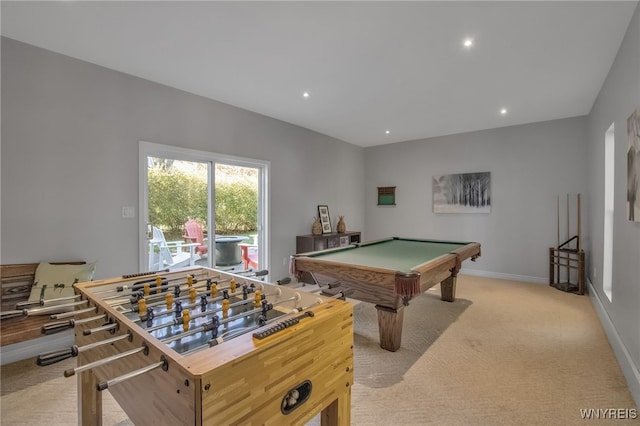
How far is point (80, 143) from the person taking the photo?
2639mm

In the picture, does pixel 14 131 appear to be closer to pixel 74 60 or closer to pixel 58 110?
pixel 58 110

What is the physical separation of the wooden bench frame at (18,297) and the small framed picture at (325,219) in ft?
11.3

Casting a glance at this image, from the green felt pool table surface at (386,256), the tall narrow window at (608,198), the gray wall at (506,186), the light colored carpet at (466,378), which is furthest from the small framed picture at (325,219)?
→ the tall narrow window at (608,198)

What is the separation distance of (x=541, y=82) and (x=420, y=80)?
4.32 ft

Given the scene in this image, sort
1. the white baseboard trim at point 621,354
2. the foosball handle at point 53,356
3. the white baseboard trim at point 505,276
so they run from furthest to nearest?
the white baseboard trim at point 505,276, the white baseboard trim at point 621,354, the foosball handle at point 53,356

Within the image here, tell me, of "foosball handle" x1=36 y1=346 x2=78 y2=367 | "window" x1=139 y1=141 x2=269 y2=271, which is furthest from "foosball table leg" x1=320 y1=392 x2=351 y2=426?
"window" x1=139 y1=141 x2=269 y2=271

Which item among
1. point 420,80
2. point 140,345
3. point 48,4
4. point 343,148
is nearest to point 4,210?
point 48,4

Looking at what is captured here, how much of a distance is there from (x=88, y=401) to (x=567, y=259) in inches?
212

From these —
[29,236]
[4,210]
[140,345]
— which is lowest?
[140,345]

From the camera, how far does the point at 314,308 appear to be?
1196 mm

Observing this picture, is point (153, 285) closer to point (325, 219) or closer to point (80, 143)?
point (80, 143)

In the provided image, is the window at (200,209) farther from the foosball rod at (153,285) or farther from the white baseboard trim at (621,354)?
the white baseboard trim at (621,354)

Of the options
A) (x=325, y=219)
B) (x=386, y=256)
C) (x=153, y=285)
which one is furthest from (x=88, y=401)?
(x=325, y=219)

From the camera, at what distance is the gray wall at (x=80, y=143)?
234cm
